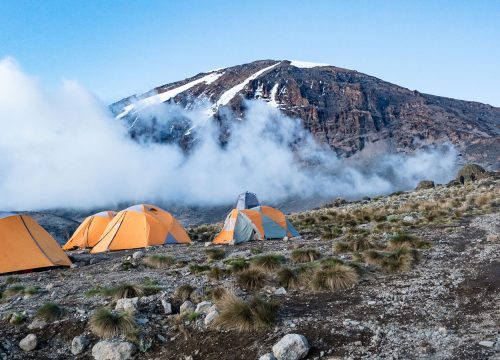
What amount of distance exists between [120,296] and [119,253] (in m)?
11.1

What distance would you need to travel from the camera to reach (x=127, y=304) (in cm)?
877

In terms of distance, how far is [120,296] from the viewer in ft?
31.8

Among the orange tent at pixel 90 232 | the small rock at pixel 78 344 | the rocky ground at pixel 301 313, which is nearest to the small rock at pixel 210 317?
the rocky ground at pixel 301 313

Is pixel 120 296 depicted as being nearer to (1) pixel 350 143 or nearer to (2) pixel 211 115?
(1) pixel 350 143

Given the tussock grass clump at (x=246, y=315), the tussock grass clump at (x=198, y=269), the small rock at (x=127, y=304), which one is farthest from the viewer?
the tussock grass clump at (x=198, y=269)

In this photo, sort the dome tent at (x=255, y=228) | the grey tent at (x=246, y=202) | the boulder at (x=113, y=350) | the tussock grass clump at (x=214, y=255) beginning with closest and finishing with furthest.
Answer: the boulder at (x=113, y=350)
the tussock grass clump at (x=214, y=255)
the dome tent at (x=255, y=228)
the grey tent at (x=246, y=202)

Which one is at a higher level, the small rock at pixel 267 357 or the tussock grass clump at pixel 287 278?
the small rock at pixel 267 357

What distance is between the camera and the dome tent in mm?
21375

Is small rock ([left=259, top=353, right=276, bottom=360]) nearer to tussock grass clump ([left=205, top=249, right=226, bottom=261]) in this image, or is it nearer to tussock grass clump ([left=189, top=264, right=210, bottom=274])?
tussock grass clump ([left=189, top=264, right=210, bottom=274])

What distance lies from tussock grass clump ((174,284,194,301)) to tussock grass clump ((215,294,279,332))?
1.54m

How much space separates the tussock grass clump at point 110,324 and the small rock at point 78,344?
0.82ft

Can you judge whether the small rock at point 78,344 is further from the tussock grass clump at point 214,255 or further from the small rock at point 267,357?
the tussock grass clump at point 214,255

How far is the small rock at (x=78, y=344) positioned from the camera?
7.45m

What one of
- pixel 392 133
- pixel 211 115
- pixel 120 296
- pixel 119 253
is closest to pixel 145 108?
pixel 211 115
